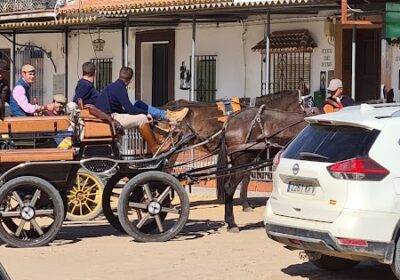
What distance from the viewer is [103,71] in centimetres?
2258

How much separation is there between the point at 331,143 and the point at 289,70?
10290mm

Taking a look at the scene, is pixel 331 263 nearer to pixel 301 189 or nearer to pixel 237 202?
pixel 301 189

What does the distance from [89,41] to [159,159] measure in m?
12.5

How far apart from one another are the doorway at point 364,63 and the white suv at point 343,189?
8.81m

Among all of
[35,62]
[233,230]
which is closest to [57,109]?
[233,230]

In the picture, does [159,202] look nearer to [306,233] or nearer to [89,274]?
[89,274]

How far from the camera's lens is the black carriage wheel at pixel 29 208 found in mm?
10297

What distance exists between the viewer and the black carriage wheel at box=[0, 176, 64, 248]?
1030 cm

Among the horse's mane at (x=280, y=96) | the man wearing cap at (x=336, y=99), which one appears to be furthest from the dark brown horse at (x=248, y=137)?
the man wearing cap at (x=336, y=99)

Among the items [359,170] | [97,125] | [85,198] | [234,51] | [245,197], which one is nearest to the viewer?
[359,170]

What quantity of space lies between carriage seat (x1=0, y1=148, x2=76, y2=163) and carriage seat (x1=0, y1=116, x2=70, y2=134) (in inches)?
11.6

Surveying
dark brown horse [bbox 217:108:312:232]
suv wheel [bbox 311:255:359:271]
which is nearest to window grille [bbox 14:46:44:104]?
dark brown horse [bbox 217:108:312:232]

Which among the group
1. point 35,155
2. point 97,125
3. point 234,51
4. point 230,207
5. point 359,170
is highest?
point 234,51

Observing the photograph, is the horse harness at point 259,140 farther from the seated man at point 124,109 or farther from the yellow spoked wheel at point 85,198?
the yellow spoked wheel at point 85,198
